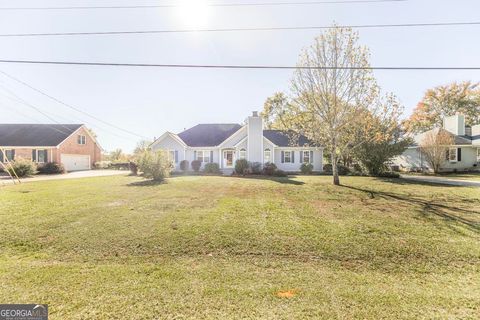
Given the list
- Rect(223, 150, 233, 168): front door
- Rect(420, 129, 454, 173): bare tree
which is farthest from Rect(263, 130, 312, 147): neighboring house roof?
Rect(420, 129, 454, 173): bare tree

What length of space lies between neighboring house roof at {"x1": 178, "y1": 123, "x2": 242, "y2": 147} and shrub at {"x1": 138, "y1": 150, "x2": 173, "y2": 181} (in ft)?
35.5

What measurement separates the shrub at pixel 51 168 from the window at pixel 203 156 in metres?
16.2

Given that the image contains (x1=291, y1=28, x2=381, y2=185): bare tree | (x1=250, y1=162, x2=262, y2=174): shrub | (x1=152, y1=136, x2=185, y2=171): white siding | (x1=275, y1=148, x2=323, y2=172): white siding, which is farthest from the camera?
(x1=152, y1=136, x2=185, y2=171): white siding

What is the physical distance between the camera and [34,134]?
32.6m

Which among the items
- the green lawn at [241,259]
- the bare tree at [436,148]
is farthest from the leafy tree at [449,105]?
the green lawn at [241,259]

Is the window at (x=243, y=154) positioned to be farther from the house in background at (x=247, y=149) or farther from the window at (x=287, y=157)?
the window at (x=287, y=157)

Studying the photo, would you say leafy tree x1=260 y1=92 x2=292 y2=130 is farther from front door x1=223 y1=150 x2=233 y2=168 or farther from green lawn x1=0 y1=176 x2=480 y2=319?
green lawn x1=0 y1=176 x2=480 y2=319

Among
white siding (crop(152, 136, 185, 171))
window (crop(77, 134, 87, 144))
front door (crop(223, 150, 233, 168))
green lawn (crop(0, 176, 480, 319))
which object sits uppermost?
window (crop(77, 134, 87, 144))

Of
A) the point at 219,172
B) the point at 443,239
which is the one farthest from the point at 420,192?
the point at 219,172

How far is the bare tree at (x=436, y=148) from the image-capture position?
24.5 m

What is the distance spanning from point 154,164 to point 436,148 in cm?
2789

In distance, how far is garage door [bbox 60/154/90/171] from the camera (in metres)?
31.2

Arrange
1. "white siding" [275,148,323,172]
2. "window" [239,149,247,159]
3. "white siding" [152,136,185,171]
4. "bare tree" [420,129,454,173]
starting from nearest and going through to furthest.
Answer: "bare tree" [420,129,454,173]
"window" [239,149,247,159]
"white siding" [275,148,323,172]
"white siding" [152,136,185,171]

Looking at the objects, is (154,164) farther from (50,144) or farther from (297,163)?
(50,144)
